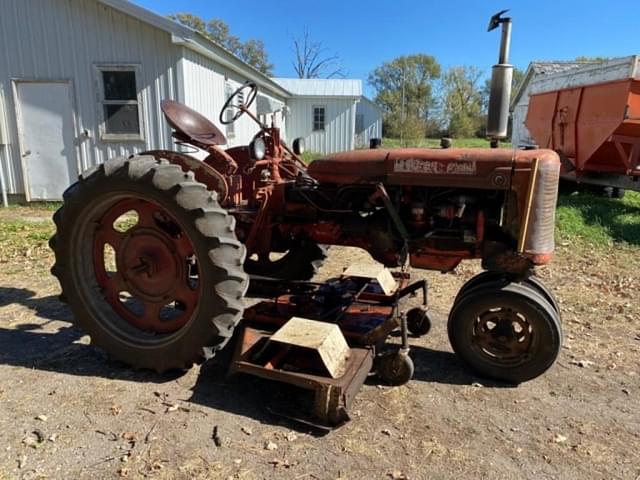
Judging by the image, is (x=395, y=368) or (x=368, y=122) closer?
(x=395, y=368)

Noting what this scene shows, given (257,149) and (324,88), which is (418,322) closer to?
(257,149)

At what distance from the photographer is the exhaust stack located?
4094 millimetres

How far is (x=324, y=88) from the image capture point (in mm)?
23234

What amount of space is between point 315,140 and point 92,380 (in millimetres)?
19577

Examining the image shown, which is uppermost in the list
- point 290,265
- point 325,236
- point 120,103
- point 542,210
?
point 120,103

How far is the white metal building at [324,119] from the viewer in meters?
21.9

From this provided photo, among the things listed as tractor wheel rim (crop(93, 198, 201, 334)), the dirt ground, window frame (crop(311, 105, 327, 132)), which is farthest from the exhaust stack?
window frame (crop(311, 105, 327, 132))

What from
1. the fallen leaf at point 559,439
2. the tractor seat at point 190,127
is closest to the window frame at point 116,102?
the tractor seat at point 190,127

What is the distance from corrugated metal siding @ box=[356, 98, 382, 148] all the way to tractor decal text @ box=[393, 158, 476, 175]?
24870 mm

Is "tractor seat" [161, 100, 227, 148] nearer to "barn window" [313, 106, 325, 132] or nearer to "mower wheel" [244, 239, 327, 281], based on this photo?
"mower wheel" [244, 239, 327, 281]

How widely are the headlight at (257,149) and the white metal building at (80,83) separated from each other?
16.7ft

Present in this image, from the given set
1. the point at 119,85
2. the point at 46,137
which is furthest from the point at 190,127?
the point at 46,137

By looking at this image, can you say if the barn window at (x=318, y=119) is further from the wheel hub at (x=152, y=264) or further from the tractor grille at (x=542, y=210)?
the tractor grille at (x=542, y=210)

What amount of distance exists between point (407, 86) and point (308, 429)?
52741 mm
